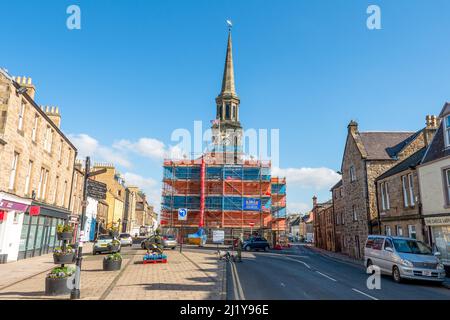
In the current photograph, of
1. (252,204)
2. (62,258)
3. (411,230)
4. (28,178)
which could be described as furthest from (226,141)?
(62,258)

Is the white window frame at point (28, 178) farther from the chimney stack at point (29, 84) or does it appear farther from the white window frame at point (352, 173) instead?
the white window frame at point (352, 173)

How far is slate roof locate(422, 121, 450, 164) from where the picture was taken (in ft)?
59.9

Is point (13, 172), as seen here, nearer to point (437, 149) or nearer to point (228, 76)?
point (437, 149)

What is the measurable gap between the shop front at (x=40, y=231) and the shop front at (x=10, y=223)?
0.56 meters

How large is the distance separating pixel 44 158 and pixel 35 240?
5673mm

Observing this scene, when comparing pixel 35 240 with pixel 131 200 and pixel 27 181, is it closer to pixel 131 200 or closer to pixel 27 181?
pixel 27 181

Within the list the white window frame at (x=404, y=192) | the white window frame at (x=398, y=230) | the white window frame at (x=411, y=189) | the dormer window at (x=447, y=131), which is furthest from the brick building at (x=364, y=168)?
the dormer window at (x=447, y=131)

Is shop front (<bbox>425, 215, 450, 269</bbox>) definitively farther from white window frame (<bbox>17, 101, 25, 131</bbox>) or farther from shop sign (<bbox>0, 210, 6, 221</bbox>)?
white window frame (<bbox>17, 101, 25, 131</bbox>)

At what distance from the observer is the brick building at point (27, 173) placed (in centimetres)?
1672

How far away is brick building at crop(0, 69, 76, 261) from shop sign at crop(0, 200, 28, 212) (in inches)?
0.6

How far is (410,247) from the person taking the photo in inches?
577

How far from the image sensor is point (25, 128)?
61.7 feet

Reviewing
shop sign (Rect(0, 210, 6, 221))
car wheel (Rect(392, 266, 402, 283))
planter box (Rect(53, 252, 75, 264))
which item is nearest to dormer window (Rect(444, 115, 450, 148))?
car wheel (Rect(392, 266, 402, 283))
